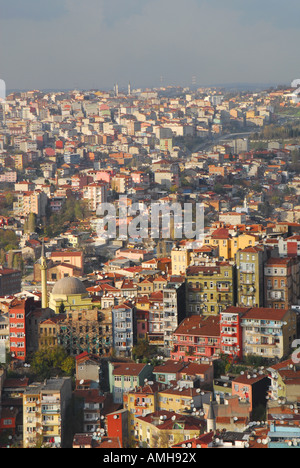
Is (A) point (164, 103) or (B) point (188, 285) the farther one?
(A) point (164, 103)

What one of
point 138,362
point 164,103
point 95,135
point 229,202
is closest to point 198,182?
point 229,202

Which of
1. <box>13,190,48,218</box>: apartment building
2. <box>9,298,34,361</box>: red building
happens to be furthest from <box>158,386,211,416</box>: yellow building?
<box>13,190,48,218</box>: apartment building

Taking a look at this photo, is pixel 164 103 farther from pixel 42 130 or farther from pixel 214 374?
pixel 214 374

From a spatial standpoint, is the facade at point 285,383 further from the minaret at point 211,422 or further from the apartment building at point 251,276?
the apartment building at point 251,276

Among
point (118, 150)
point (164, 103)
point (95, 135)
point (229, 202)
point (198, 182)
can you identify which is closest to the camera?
point (229, 202)

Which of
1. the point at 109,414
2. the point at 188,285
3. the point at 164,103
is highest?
the point at 164,103

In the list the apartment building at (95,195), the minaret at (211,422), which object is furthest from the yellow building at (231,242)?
the apartment building at (95,195)
